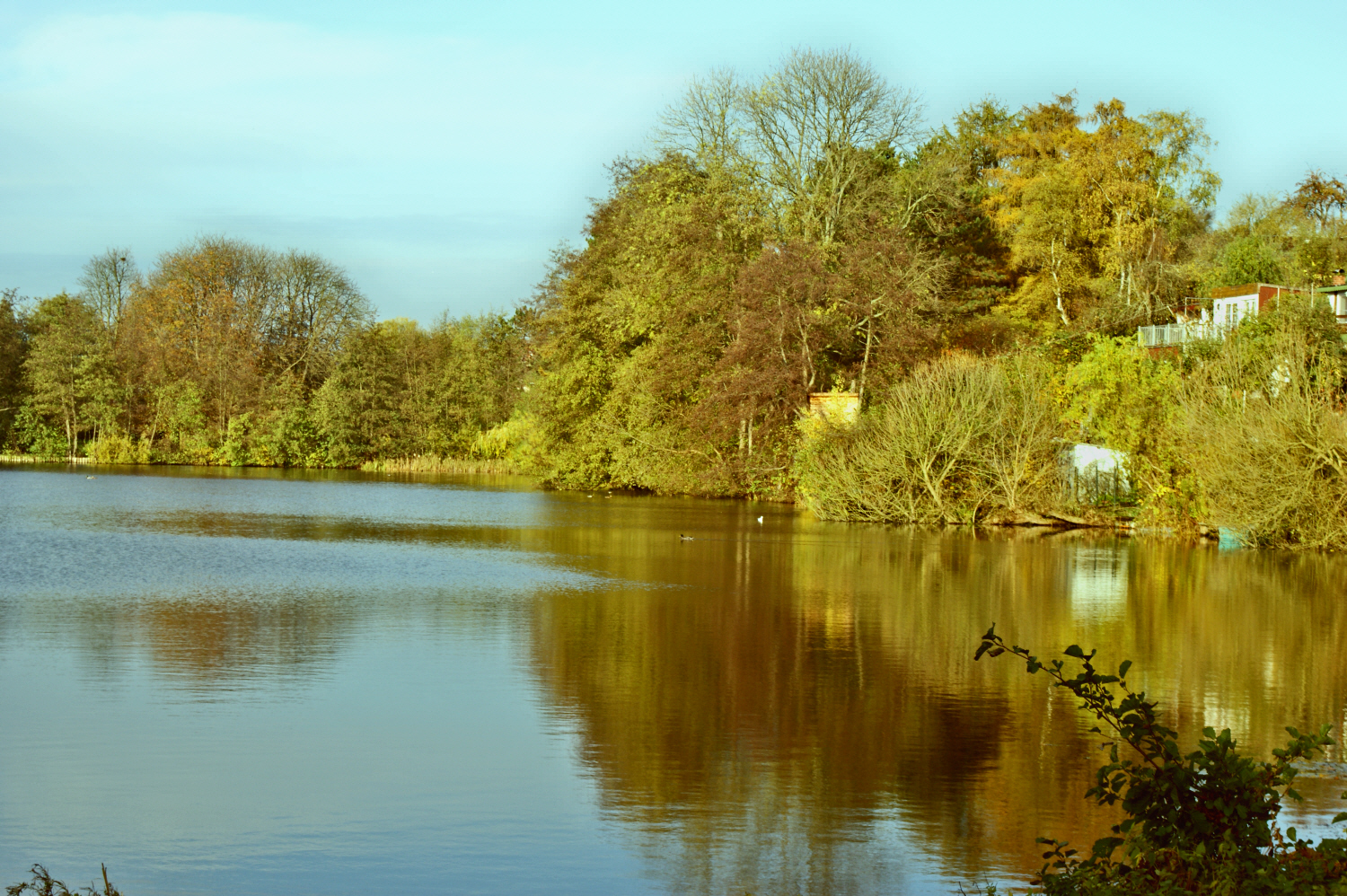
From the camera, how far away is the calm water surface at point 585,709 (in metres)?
5.97

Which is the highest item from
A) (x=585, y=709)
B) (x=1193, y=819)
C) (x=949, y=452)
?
(x=949, y=452)

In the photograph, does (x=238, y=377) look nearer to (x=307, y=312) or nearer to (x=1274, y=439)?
(x=307, y=312)

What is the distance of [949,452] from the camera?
2850cm

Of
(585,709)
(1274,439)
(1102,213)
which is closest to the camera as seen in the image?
(585,709)

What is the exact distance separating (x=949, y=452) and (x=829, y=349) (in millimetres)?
9059

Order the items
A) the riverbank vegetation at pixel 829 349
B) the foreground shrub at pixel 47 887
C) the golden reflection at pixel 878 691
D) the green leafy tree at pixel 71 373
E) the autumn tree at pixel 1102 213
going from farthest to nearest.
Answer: the green leafy tree at pixel 71 373 < the autumn tree at pixel 1102 213 < the riverbank vegetation at pixel 829 349 < the golden reflection at pixel 878 691 < the foreground shrub at pixel 47 887

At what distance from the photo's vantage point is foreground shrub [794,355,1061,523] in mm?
28203

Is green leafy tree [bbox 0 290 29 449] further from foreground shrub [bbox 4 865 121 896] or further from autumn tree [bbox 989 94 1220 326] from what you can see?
foreground shrub [bbox 4 865 121 896]

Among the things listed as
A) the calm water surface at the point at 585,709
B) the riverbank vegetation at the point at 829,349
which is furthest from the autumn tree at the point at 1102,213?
the calm water surface at the point at 585,709

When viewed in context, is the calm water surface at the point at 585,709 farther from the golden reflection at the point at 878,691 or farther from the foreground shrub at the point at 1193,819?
the foreground shrub at the point at 1193,819

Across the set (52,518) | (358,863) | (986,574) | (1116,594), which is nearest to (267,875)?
(358,863)

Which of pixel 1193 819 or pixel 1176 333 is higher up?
pixel 1176 333

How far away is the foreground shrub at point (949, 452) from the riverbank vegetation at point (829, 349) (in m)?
0.08

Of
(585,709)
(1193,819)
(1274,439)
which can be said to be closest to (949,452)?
(1274,439)
